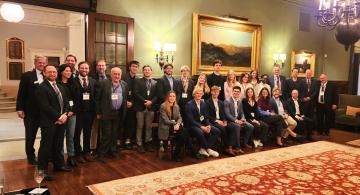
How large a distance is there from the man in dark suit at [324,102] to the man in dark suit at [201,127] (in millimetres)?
3324

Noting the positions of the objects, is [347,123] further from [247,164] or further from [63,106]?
[63,106]

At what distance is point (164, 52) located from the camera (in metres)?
6.12

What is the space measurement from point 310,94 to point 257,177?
382cm

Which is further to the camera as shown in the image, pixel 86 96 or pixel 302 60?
pixel 302 60

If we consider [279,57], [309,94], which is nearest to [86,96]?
[309,94]

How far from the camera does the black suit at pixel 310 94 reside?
6.57 metres

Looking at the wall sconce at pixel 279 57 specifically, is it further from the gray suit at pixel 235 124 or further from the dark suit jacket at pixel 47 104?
the dark suit jacket at pixel 47 104

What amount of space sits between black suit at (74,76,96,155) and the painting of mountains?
3148 millimetres

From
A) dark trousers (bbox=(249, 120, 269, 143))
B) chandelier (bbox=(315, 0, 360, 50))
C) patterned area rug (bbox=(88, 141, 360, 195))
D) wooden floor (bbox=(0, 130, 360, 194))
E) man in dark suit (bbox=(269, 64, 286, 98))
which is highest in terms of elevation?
chandelier (bbox=(315, 0, 360, 50))

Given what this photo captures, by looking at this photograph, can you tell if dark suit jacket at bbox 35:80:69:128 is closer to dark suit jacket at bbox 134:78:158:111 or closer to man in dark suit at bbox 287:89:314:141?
dark suit jacket at bbox 134:78:158:111

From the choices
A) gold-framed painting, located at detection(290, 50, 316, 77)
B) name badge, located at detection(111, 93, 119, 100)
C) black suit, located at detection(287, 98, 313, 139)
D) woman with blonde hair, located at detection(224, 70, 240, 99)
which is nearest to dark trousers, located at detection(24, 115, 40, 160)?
name badge, located at detection(111, 93, 119, 100)

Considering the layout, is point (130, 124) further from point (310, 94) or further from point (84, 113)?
point (310, 94)

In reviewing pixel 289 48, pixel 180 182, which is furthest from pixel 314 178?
pixel 289 48

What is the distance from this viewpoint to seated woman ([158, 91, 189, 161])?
4355mm
